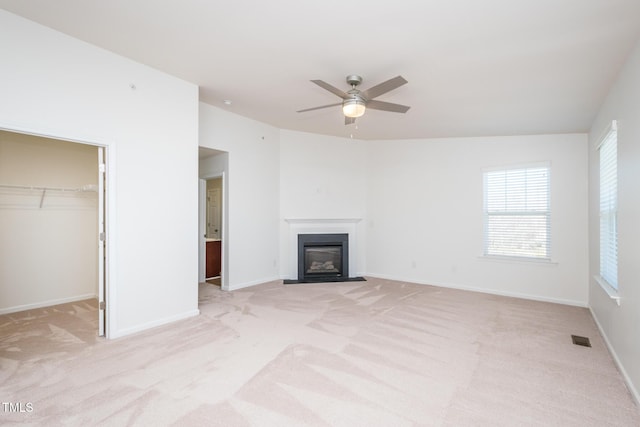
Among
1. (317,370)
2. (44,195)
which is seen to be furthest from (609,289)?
(44,195)

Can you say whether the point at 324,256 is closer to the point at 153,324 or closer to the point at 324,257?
the point at 324,257

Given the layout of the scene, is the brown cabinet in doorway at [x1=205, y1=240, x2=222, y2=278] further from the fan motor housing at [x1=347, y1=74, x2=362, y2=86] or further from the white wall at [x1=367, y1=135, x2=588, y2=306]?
the fan motor housing at [x1=347, y1=74, x2=362, y2=86]

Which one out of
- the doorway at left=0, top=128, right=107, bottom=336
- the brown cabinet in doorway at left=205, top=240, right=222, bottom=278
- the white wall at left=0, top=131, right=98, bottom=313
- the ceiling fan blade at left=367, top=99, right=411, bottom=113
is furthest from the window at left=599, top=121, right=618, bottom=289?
the white wall at left=0, top=131, right=98, bottom=313

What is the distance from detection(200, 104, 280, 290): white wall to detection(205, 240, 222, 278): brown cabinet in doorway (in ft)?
3.62

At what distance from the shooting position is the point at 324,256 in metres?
6.21

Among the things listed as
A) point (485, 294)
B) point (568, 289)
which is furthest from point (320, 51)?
point (568, 289)

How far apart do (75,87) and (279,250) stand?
4.00m

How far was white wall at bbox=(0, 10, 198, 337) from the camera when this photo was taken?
2682 millimetres

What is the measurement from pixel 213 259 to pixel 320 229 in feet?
7.35

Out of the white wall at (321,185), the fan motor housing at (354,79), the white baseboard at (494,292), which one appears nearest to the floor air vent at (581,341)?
the white baseboard at (494,292)

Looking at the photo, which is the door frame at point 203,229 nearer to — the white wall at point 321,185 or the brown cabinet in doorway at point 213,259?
the brown cabinet in doorway at point 213,259

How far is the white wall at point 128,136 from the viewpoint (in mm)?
2682

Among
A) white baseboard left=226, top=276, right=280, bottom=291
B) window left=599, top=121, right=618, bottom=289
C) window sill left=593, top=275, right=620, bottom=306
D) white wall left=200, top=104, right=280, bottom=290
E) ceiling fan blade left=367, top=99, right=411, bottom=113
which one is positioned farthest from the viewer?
white baseboard left=226, top=276, right=280, bottom=291

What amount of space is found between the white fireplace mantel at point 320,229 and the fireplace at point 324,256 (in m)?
0.12
